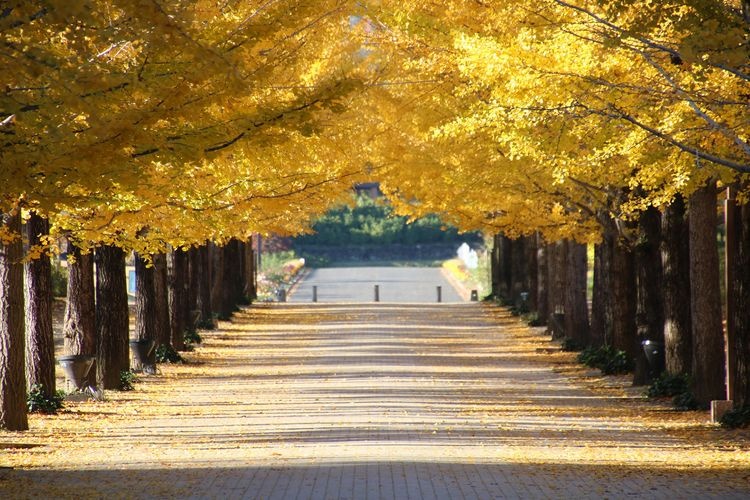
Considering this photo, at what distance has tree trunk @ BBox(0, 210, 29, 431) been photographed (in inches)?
594

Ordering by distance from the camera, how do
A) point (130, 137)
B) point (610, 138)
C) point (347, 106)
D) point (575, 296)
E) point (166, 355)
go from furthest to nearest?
point (575, 296) < point (166, 355) < point (610, 138) < point (347, 106) < point (130, 137)

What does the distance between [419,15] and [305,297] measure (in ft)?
119

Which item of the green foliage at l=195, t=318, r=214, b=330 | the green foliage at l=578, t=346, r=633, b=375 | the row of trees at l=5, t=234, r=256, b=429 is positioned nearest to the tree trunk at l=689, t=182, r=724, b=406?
the green foliage at l=578, t=346, r=633, b=375

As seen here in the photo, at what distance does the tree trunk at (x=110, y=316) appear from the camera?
68.2 ft

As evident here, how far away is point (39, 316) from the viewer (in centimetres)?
1752

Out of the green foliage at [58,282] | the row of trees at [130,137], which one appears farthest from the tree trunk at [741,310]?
the green foliage at [58,282]

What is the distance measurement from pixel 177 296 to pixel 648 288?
1244cm

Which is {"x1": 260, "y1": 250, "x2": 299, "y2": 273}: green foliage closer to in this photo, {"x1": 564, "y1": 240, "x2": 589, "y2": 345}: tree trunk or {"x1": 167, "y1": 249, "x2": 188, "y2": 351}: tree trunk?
{"x1": 167, "y1": 249, "x2": 188, "y2": 351}: tree trunk

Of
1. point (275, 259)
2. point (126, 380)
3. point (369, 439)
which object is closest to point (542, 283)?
point (126, 380)

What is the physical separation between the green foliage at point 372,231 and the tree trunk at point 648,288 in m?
69.6

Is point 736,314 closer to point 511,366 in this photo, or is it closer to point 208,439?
point 208,439

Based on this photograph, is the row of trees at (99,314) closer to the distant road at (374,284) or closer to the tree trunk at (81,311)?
the tree trunk at (81,311)

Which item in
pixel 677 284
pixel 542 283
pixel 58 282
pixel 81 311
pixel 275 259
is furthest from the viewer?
pixel 275 259

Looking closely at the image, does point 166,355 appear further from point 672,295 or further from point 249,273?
point 249,273
